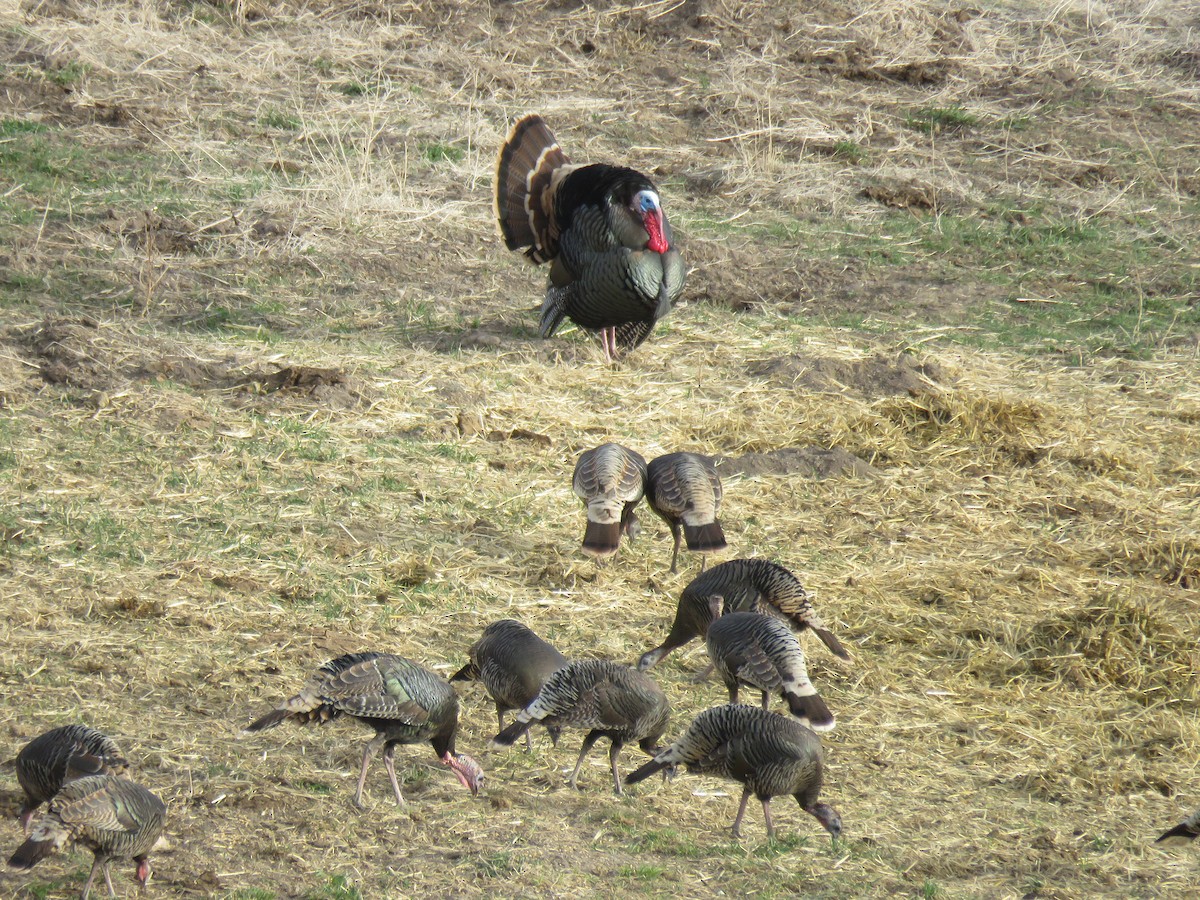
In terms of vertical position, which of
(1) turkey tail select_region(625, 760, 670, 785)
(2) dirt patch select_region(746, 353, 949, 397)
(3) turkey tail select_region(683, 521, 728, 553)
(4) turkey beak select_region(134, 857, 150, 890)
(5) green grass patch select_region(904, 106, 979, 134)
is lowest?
(4) turkey beak select_region(134, 857, 150, 890)

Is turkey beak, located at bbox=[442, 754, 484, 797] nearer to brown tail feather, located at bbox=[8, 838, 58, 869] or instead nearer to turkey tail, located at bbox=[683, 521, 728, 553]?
brown tail feather, located at bbox=[8, 838, 58, 869]

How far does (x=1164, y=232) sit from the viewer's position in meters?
10.7

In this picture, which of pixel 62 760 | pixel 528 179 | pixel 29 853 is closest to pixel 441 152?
pixel 528 179

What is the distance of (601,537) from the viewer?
5719 mm

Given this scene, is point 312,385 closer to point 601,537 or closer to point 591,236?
point 591,236

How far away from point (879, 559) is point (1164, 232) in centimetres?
573

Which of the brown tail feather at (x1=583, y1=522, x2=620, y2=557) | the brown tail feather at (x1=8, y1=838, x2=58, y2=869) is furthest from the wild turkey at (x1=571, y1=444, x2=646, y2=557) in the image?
the brown tail feather at (x1=8, y1=838, x2=58, y2=869)

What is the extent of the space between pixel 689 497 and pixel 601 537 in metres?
0.38

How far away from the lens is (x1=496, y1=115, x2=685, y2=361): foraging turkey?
8047 millimetres

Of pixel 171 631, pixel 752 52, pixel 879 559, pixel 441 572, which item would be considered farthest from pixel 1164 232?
→ pixel 171 631

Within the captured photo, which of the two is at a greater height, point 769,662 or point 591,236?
point 591,236

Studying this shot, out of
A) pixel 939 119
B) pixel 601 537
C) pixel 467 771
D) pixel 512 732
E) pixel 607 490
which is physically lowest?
pixel 467 771

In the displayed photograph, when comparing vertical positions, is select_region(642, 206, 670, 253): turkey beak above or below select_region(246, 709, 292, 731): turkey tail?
above

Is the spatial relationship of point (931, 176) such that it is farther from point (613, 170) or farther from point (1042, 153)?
point (613, 170)
